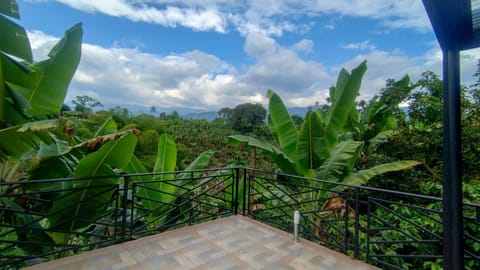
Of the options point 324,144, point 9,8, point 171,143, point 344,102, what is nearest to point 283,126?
point 324,144

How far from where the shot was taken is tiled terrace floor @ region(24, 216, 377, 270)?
2397mm

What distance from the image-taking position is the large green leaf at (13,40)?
6.15ft

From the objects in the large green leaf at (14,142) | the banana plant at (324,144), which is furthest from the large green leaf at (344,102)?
the large green leaf at (14,142)

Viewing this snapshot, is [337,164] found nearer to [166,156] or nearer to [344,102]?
[344,102]

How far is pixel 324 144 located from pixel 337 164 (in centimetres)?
34

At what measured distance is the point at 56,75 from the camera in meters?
2.52

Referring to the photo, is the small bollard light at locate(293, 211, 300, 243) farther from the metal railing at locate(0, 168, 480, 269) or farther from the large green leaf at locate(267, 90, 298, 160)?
the large green leaf at locate(267, 90, 298, 160)

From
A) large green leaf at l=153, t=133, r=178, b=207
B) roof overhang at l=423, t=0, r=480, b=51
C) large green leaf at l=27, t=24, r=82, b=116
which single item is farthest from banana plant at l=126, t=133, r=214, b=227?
roof overhang at l=423, t=0, r=480, b=51

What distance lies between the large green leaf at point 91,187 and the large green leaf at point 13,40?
101 cm

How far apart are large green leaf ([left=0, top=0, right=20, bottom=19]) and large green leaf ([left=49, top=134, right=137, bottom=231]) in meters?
1.24

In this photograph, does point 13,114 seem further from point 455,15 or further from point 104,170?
point 455,15

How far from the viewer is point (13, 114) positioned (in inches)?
87.4

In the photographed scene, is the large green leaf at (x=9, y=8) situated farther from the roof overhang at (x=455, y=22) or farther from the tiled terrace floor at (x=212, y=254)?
the roof overhang at (x=455, y=22)

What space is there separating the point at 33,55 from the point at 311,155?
334cm
